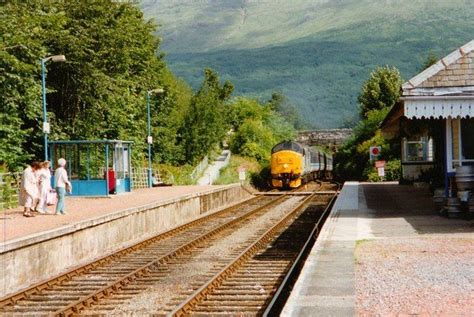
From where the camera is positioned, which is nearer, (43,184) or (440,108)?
(440,108)

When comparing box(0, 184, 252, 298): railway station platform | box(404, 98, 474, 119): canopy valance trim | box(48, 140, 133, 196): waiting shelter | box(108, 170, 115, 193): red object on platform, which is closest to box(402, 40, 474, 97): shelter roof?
box(404, 98, 474, 119): canopy valance trim

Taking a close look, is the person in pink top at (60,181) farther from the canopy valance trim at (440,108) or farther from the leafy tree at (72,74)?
the canopy valance trim at (440,108)

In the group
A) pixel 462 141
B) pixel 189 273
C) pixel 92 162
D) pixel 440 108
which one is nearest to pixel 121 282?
pixel 189 273

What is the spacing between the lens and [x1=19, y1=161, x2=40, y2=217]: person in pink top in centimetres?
1927

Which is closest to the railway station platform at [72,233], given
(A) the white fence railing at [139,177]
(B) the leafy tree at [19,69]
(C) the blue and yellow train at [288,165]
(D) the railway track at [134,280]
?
(D) the railway track at [134,280]

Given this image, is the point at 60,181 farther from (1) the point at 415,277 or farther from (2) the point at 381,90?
(2) the point at 381,90

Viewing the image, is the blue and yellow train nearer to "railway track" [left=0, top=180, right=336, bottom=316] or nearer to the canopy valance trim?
"railway track" [left=0, top=180, right=336, bottom=316]

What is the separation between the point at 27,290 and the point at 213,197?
20.3 metres

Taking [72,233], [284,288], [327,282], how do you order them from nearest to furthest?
[327,282] → [284,288] → [72,233]

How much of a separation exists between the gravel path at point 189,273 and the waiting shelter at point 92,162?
7.51 metres

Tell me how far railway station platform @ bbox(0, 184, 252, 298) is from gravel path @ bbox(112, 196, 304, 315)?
8.46 ft

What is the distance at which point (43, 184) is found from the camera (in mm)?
20375

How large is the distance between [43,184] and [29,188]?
2.68 ft

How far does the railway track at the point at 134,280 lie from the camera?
10.6m
